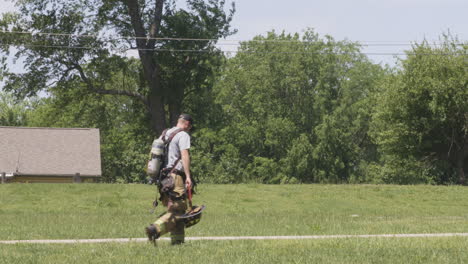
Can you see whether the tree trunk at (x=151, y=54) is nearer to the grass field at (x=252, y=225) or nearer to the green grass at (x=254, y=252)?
the grass field at (x=252, y=225)

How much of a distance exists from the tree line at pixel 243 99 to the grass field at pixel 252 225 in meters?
13.7

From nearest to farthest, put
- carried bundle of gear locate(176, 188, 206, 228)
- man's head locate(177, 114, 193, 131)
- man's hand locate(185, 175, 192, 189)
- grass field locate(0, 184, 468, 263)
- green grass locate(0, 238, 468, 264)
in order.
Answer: green grass locate(0, 238, 468, 264), grass field locate(0, 184, 468, 263), man's hand locate(185, 175, 192, 189), carried bundle of gear locate(176, 188, 206, 228), man's head locate(177, 114, 193, 131)

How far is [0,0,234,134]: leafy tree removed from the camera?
1634 inches

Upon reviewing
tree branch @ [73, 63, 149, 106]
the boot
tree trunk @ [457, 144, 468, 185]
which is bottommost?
tree trunk @ [457, 144, 468, 185]

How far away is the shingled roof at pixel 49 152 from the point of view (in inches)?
1928

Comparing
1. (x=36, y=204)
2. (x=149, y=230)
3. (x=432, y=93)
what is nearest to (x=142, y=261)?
(x=149, y=230)

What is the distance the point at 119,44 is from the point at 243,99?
32571 millimetres

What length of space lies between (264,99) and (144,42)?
3098cm

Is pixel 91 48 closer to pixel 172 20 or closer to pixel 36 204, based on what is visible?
pixel 172 20

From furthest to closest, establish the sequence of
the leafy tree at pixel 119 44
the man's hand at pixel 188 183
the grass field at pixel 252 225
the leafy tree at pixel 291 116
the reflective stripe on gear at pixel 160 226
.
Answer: the leafy tree at pixel 291 116 → the leafy tree at pixel 119 44 → the man's hand at pixel 188 183 → the reflective stripe on gear at pixel 160 226 → the grass field at pixel 252 225

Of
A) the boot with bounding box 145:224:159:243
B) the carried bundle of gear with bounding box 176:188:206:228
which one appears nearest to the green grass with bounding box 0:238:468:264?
the boot with bounding box 145:224:159:243

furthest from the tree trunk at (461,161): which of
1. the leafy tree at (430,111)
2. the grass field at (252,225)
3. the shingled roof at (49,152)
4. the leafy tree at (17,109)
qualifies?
the leafy tree at (17,109)

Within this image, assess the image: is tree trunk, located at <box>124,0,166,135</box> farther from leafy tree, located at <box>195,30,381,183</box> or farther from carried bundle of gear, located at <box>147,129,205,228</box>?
carried bundle of gear, located at <box>147,129,205,228</box>

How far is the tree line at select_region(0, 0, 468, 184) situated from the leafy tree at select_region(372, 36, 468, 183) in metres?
0.08
